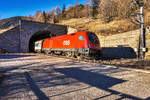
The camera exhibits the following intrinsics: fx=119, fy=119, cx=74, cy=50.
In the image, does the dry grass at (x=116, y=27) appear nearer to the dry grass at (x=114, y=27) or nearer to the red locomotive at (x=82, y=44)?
the dry grass at (x=114, y=27)

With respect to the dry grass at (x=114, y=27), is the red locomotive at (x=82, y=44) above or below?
below

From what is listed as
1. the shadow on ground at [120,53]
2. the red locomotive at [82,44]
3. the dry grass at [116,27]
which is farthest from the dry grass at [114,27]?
the red locomotive at [82,44]

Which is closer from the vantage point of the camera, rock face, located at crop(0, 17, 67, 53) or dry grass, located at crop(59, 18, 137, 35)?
dry grass, located at crop(59, 18, 137, 35)

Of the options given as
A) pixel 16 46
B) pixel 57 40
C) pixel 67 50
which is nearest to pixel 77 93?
pixel 67 50

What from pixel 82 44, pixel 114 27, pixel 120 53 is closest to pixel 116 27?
pixel 114 27

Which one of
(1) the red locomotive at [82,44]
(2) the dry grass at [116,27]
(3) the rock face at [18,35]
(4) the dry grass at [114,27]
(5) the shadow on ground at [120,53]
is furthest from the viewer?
(3) the rock face at [18,35]

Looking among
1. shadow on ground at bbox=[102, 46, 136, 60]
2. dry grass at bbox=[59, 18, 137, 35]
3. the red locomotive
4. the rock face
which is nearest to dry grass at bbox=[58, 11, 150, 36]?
dry grass at bbox=[59, 18, 137, 35]

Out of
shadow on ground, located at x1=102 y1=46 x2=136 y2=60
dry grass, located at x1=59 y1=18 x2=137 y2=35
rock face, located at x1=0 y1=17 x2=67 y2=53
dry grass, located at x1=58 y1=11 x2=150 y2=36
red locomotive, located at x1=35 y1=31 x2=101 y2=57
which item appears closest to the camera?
red locomotive, located at x1=35 y1=31 x2=101 y2=57

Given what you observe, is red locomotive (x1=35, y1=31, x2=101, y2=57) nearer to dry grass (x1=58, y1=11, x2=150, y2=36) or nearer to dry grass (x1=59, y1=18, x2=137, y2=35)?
dry grass (x1=58, y1=11, x2=150, y2=36)

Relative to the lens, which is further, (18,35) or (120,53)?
(18,35)

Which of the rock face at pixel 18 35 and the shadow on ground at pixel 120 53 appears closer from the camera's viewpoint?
the shadow on ground at pixel 120 53

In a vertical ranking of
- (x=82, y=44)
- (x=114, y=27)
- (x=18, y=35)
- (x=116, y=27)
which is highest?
(x=114, y=27)

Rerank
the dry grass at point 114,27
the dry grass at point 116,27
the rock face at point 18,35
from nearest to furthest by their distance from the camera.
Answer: the dry grass at point 116,27 < the dry grass at point 114,27 < the rock face at point 18,35

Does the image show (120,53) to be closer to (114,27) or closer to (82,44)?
(82,44)
